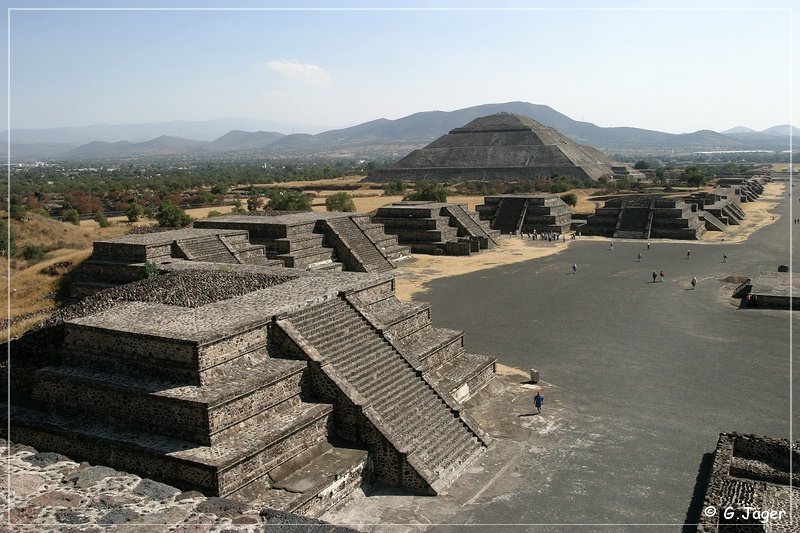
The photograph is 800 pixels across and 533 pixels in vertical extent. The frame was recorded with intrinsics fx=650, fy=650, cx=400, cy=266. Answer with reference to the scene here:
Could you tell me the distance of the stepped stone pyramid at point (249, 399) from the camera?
36.9ft

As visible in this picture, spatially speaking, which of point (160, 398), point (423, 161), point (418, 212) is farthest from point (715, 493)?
point (423, 161)

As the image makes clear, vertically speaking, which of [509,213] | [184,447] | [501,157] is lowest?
[184,447]

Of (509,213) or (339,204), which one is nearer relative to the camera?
(339,204)

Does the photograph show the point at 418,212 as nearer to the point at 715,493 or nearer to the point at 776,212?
the point at 715,493

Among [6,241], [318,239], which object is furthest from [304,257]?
[6,241]

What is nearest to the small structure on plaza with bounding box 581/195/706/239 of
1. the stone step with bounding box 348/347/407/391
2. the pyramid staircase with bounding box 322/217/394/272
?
the pyramid staircase with bounding box 322/217/394/272

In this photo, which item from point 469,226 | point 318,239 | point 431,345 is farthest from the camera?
point 469,226

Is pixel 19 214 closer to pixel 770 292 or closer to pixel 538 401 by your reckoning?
pixel 538 401

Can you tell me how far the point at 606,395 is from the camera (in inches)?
664

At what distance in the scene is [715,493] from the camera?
11312 millimetres

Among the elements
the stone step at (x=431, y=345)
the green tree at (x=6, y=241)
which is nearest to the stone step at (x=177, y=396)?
the stone step at (x=431, y=345)

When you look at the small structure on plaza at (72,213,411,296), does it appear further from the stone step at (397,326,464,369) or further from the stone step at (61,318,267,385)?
the stone step at (397,326,464,369)

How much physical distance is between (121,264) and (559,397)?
1612cm

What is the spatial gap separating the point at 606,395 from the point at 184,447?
422 inches
